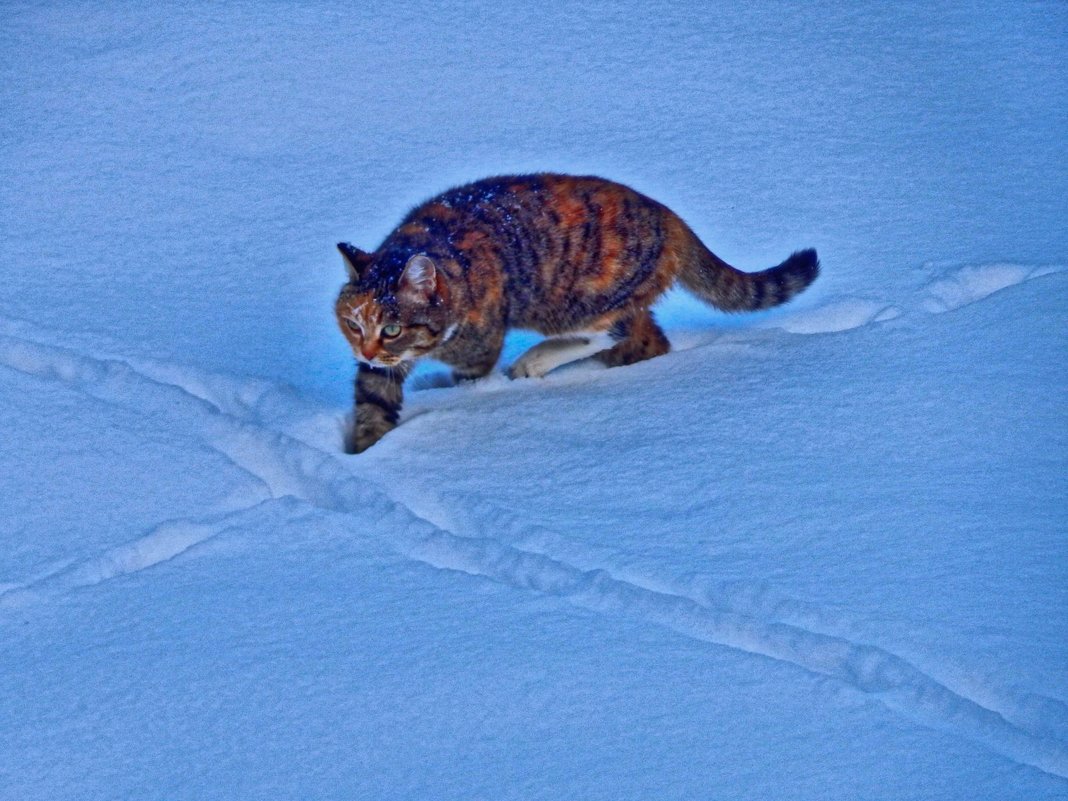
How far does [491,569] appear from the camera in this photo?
9.61 ft

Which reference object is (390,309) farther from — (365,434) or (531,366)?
(531,366)

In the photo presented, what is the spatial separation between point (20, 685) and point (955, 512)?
2.04 m

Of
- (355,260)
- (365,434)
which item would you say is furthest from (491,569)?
(355,260)

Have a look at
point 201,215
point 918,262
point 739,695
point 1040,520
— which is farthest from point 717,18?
point 739,695

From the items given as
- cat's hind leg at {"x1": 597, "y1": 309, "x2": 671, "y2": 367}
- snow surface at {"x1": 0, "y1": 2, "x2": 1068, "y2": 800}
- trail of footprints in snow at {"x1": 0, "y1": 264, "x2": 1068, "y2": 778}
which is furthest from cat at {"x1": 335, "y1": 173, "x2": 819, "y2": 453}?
trail of footprints in snow at {"x1": 0, "y1": 264, "x2": 1068, "y2": 778}

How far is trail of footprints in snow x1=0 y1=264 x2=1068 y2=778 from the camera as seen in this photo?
2.39m

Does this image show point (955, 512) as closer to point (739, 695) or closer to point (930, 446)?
point (930, 446)

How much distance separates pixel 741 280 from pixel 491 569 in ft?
4.72

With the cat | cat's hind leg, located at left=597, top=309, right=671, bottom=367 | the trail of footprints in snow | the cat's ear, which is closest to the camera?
the trail of footprints in snow

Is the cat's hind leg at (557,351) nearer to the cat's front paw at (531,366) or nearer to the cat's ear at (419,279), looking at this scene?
the cat's front paw at (531,366)

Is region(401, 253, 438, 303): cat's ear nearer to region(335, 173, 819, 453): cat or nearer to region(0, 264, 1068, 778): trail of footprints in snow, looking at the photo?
region(335, 173, 819, 453): cat

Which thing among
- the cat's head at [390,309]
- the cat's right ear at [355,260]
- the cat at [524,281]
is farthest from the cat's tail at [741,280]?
the cat's right ear at [355,260]

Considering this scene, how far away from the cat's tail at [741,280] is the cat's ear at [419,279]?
0.82 metres

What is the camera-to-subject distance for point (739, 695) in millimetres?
2467
